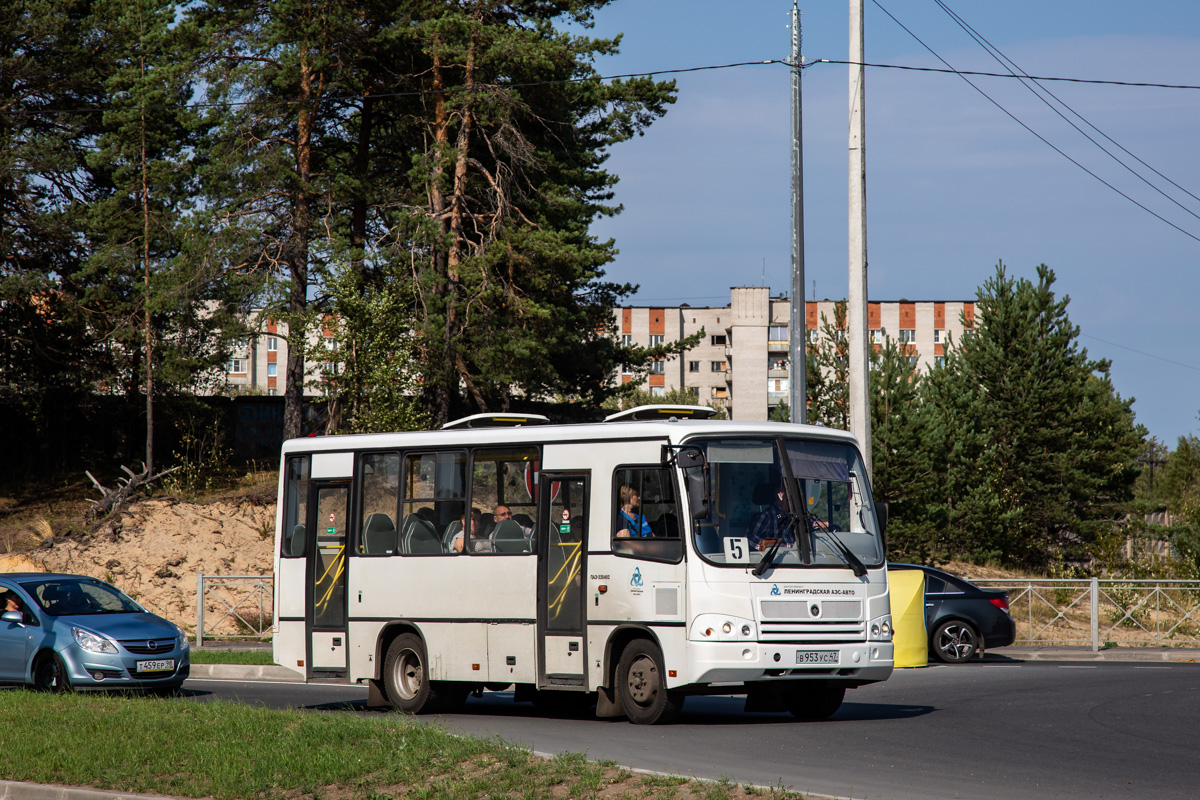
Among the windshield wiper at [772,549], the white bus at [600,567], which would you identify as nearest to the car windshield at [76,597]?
the white bus at [600,567]

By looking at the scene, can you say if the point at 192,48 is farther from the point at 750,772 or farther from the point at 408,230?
the point at 750,772

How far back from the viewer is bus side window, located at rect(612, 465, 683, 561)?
12414mm

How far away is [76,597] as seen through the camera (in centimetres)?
1720

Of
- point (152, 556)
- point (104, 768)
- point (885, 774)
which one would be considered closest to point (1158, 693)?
point (885, 774)

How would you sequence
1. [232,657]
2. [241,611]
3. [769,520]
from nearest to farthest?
[769,520]
[232,657]
[241,611]

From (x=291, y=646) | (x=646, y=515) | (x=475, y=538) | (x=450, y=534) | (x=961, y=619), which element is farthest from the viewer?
(x=961, y=619)

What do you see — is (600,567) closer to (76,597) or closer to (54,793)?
(54,793)

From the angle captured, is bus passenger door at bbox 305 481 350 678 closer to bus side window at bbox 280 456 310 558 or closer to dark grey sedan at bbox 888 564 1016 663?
bus side window at bbox 280 456 310 558

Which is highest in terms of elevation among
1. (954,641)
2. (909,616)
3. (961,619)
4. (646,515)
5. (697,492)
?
(697,492)

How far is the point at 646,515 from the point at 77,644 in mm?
7897

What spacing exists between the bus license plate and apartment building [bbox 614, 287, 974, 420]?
9201cm

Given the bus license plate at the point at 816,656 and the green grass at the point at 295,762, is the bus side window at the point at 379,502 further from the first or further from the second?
the bus license plate at the point at 816,656

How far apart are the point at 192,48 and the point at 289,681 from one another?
20458mm

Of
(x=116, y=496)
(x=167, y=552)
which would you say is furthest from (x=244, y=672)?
(x=116, y=496)
